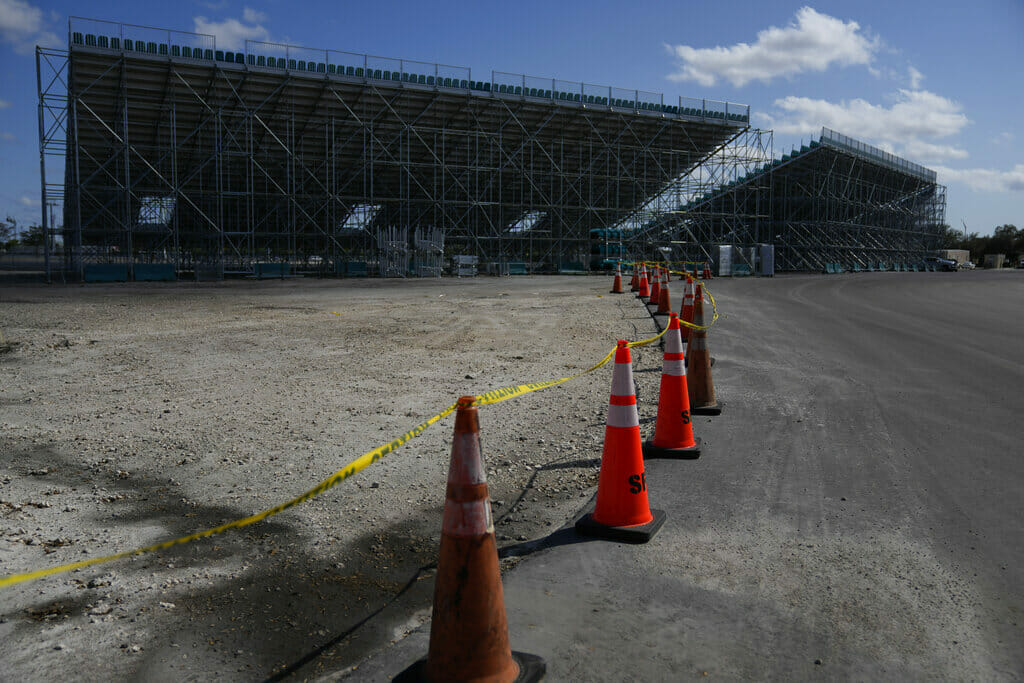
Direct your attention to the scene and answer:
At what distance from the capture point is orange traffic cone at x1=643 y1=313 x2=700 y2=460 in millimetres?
5492

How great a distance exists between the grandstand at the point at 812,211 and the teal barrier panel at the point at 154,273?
28816 mm

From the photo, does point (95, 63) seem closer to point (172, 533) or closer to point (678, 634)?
point (172, 533)

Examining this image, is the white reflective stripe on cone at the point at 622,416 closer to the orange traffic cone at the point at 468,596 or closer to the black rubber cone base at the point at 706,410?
the orange traffic cone at the point at 468,596

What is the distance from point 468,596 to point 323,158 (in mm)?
42760

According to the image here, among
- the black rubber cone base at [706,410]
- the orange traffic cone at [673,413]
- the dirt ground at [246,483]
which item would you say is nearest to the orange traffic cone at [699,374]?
the black rubber cone base at [706,410]

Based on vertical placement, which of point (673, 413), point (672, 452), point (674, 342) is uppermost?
point (674, 342)

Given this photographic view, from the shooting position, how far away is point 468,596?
2602 mm

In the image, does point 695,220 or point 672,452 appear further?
point 695,220

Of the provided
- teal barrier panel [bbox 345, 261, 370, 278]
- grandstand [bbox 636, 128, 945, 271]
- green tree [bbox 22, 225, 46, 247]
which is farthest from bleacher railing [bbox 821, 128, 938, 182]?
green tree [bbox 22, 225, 46, 247]

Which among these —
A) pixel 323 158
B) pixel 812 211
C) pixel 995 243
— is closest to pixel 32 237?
pixel 323 158

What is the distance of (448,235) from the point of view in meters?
44.8

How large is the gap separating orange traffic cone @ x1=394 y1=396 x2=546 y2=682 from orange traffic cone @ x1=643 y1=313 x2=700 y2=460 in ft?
9.89

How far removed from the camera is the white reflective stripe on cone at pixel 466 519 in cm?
265

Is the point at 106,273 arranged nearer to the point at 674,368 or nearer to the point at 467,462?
the point at 674,368
